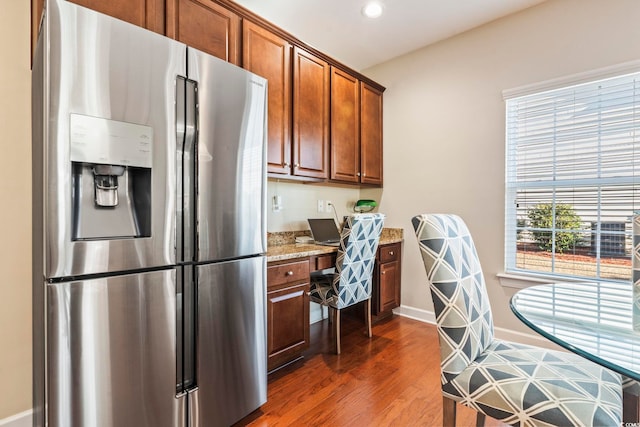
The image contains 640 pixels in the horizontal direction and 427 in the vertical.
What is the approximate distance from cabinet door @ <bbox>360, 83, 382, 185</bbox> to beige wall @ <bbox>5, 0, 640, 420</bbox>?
4.2 inches

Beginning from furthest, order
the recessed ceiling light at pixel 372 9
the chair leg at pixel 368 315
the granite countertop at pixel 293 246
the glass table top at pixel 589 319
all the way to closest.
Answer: the chair leg at pixel 368 315, the recessed ceiling light at pixel 372 9, the granite countertop at pixel 293 246, the glass table top at pixel 589 319

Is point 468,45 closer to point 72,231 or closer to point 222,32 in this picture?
point 222,32

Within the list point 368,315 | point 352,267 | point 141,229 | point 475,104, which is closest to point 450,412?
point 352,267

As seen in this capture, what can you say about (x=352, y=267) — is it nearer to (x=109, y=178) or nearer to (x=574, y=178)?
(x=109, y=178)

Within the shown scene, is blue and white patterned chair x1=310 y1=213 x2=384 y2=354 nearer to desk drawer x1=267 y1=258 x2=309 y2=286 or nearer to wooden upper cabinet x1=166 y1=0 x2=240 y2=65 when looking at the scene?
desk drawer x1=267 y1=258 x2=309 y2=286

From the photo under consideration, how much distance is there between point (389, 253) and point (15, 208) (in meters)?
2.72

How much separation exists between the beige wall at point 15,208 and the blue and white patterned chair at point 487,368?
190 cm

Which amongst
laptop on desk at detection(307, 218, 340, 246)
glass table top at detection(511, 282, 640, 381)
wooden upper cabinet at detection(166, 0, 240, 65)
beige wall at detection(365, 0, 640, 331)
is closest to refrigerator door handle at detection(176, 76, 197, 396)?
wooden upper cabinet at detection(166, 0, 240, 65)

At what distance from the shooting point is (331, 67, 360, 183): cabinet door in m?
2.84

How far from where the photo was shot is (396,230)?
332 centimetres

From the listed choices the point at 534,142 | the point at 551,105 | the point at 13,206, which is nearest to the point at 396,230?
the point at 534,142

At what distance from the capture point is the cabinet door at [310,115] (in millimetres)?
2477

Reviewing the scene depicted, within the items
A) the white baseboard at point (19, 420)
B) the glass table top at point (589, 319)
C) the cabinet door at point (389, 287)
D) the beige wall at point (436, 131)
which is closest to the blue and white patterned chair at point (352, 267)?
the cabinet door at point (389, 287)

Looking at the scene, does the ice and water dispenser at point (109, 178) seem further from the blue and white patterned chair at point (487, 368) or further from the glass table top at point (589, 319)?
the glass table top at point (589, 319)
